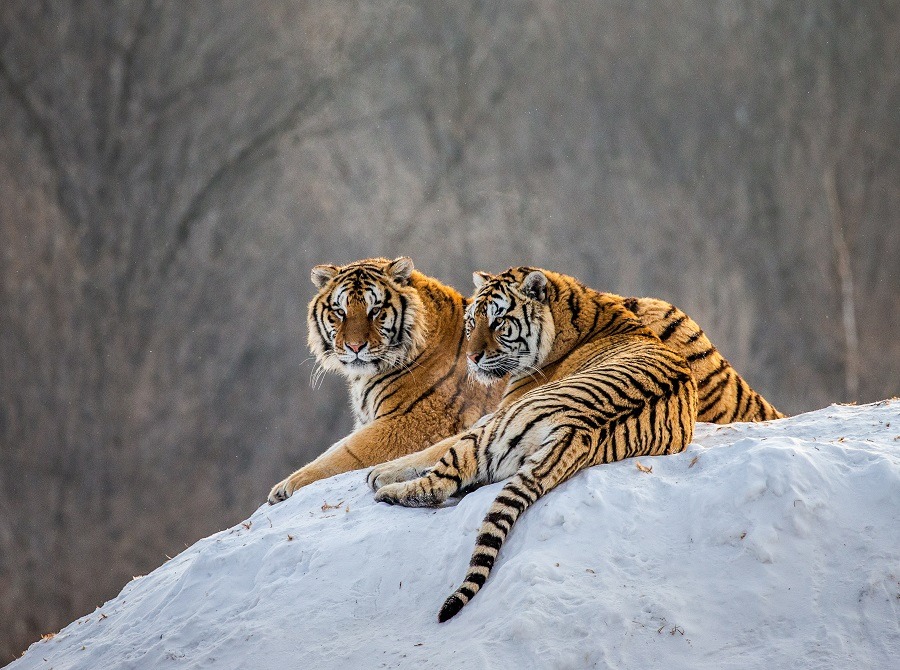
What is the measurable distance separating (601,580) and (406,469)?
3.48 feet

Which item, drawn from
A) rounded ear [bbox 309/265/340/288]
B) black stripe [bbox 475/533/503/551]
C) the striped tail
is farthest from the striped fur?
black stripe [bbox 475/533/503/551]

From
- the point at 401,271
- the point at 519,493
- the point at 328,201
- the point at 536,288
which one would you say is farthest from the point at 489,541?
the point at 328,201

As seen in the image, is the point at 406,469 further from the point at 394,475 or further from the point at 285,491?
the point at 285,491

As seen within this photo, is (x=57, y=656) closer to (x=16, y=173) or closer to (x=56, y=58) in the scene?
(x=16, y=173)

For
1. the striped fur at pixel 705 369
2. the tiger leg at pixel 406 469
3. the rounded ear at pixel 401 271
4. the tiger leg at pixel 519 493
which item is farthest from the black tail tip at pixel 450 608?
the rounded ear at pixel 401 271

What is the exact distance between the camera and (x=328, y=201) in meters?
10.1

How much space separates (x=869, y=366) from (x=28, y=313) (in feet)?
28.8

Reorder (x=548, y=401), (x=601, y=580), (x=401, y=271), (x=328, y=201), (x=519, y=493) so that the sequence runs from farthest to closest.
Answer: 1. (x=328, y=201)
2. (x=401, y=271)
3. (x=548, y=401)
4. (x=519, y=493)
5. (x=601, y=580)

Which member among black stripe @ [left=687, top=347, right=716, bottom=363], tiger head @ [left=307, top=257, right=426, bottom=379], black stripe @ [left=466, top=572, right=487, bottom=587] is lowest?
black stripe @ [left=466, top=572, right=487, bottom=587]

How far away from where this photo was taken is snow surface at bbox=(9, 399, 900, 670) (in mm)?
2438

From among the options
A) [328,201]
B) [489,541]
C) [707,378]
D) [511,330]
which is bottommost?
[489,541]

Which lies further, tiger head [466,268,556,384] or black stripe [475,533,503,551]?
tiger head [466,268,556,384]

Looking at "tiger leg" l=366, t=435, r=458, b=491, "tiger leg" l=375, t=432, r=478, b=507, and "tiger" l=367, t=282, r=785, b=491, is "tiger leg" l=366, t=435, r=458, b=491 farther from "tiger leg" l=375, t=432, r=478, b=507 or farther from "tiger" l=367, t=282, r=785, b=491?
"tiger" l=367, t=282, r=785, b=491

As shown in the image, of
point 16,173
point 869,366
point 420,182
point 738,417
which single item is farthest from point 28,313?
point 869,366
